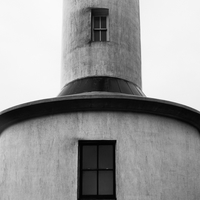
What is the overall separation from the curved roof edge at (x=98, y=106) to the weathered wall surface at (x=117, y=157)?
17cm

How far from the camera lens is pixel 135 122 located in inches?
433

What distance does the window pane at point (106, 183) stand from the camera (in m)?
10.6

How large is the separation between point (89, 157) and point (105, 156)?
421 mm

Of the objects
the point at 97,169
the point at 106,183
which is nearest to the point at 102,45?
the point at 97,169

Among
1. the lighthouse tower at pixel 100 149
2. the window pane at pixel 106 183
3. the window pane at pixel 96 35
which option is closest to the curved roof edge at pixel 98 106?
the lighthouse tower at pixel 100 149

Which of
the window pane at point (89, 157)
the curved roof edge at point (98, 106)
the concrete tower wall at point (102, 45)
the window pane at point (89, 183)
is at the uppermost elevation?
the concrete tower wall at point (102, 45)

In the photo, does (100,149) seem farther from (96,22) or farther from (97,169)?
(96,22)

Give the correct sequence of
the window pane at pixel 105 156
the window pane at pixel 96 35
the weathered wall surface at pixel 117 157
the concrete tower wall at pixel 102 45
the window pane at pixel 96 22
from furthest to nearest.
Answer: the window pane at pixel 96 22, the window pane at pixel 96 35, the concrete tower wall at pixel 102 45, the window pane at pixel 105 156, the weathered wall surface at pixel 117 157

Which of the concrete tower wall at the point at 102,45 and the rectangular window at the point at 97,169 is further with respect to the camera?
the concrete tower wall at the point at 102,45

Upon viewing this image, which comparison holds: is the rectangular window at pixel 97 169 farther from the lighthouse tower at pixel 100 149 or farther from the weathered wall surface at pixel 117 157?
the weathered wall surface at pixel 117 157

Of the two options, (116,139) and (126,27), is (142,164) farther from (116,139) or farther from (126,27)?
(126,27)

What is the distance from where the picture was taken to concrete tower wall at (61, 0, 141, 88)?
12.9 metres

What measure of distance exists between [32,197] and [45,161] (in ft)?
3.18

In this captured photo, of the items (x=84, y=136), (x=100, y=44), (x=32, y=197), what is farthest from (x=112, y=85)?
(x=32, y=197)
